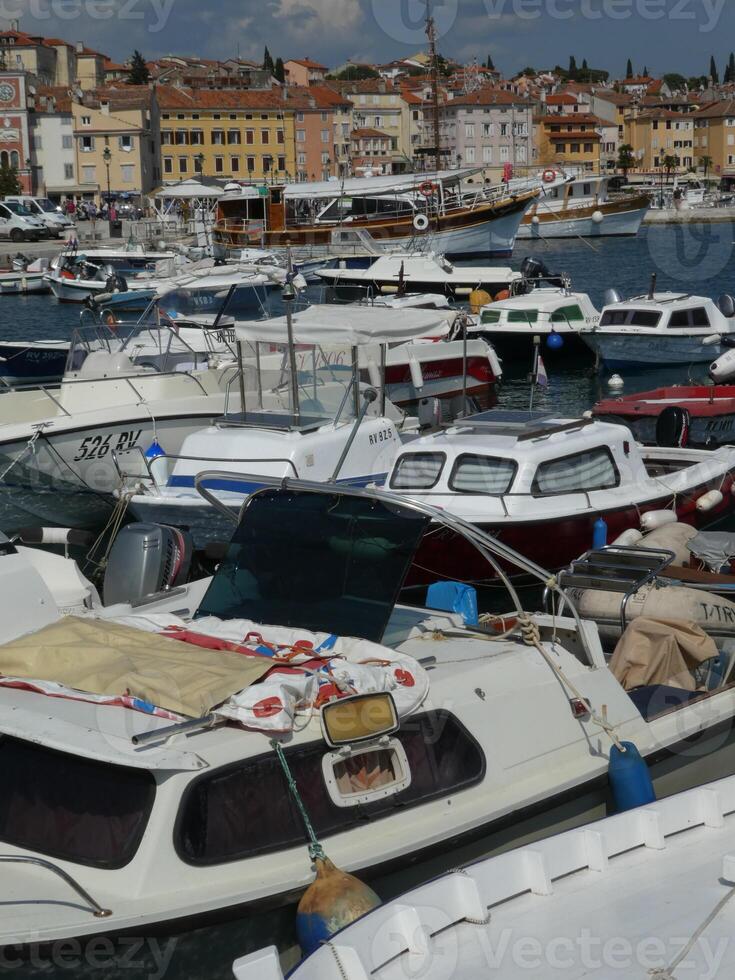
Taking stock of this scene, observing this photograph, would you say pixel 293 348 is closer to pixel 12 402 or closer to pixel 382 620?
pixel 12 402

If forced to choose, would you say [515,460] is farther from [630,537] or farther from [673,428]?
[673,428]

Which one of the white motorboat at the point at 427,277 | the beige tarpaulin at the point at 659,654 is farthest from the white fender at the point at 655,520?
the white motorboat at the point at 427,277

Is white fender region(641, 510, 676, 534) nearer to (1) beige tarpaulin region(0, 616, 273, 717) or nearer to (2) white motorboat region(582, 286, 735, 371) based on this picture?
(1) beige tarpaulin region(0, 616, 273, 717)

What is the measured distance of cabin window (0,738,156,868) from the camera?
5230 mm

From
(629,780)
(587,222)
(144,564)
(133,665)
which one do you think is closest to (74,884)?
(133,665)

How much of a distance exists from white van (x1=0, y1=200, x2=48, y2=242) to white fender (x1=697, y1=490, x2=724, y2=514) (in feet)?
186

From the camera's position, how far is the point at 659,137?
136750 mm

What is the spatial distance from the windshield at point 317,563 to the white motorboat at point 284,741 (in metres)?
0.01

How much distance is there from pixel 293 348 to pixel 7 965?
9043 millimetres

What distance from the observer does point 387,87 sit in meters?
121

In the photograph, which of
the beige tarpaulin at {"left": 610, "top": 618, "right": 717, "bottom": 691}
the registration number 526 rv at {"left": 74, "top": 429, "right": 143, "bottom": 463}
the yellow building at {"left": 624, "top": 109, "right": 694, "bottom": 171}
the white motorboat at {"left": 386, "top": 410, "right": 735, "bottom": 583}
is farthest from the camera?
the yellow building at {"left": 624, "top": 109, "right": 694, "bottom": 171}

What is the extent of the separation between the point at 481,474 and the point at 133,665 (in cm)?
674

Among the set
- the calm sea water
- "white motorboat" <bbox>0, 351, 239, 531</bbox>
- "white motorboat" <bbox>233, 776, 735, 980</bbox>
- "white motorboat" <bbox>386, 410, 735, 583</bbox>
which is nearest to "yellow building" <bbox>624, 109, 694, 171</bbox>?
the calm sea water

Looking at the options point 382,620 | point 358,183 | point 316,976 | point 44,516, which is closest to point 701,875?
point 316,976
